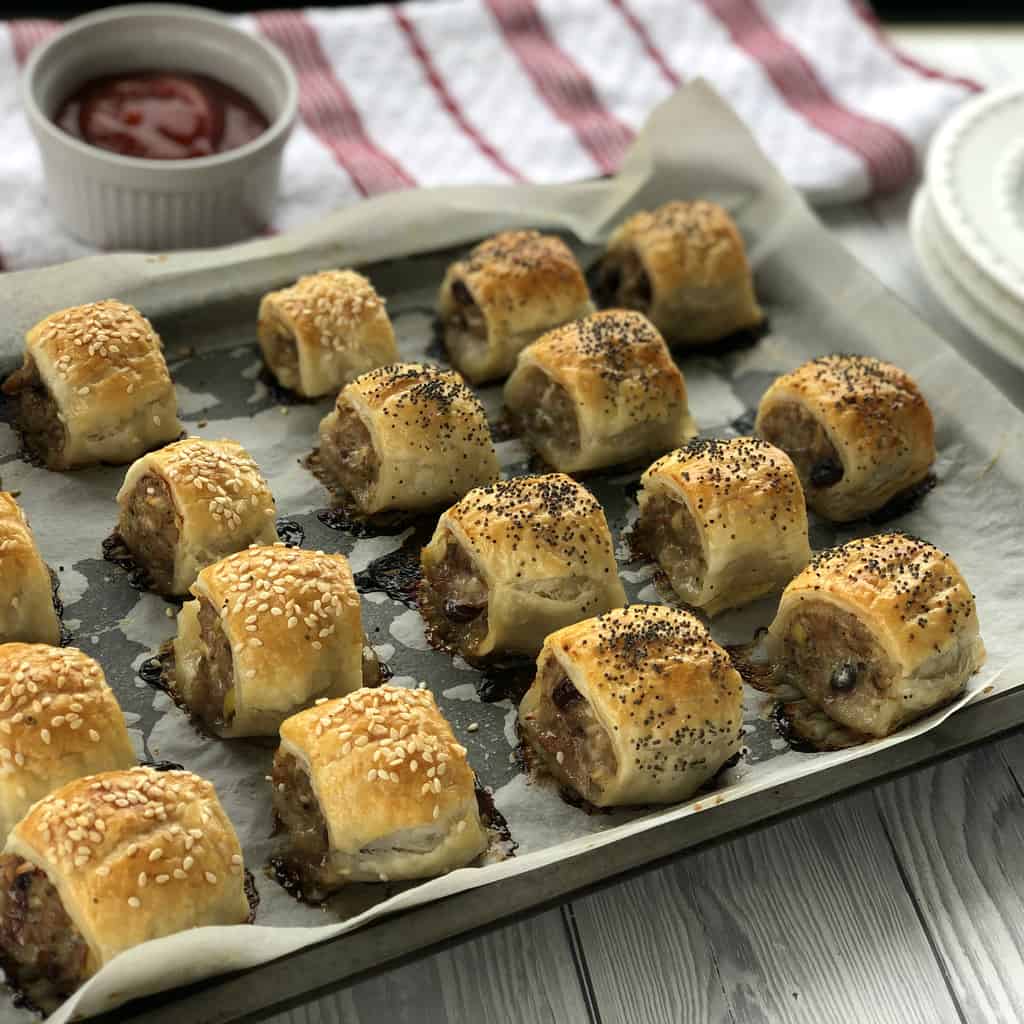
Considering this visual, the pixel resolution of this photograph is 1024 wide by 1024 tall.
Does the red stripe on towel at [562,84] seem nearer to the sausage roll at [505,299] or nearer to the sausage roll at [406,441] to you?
the sausage roll at [505,299]

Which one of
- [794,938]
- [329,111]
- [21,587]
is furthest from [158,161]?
[794,938]

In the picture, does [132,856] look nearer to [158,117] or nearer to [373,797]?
[373,797]

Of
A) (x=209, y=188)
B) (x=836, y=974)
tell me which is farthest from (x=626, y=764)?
(x=209, y=188)

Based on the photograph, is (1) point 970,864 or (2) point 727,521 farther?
(2) point 727,521

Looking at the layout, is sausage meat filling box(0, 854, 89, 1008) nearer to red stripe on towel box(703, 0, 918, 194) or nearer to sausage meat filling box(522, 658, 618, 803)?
sausage meat filling box(522, 658, 618, 803)

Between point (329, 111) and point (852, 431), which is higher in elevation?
point (852, 431)

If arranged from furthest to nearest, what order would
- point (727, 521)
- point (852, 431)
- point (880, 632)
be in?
point (852, 431) → point (727, 521) → point (880, 632)
